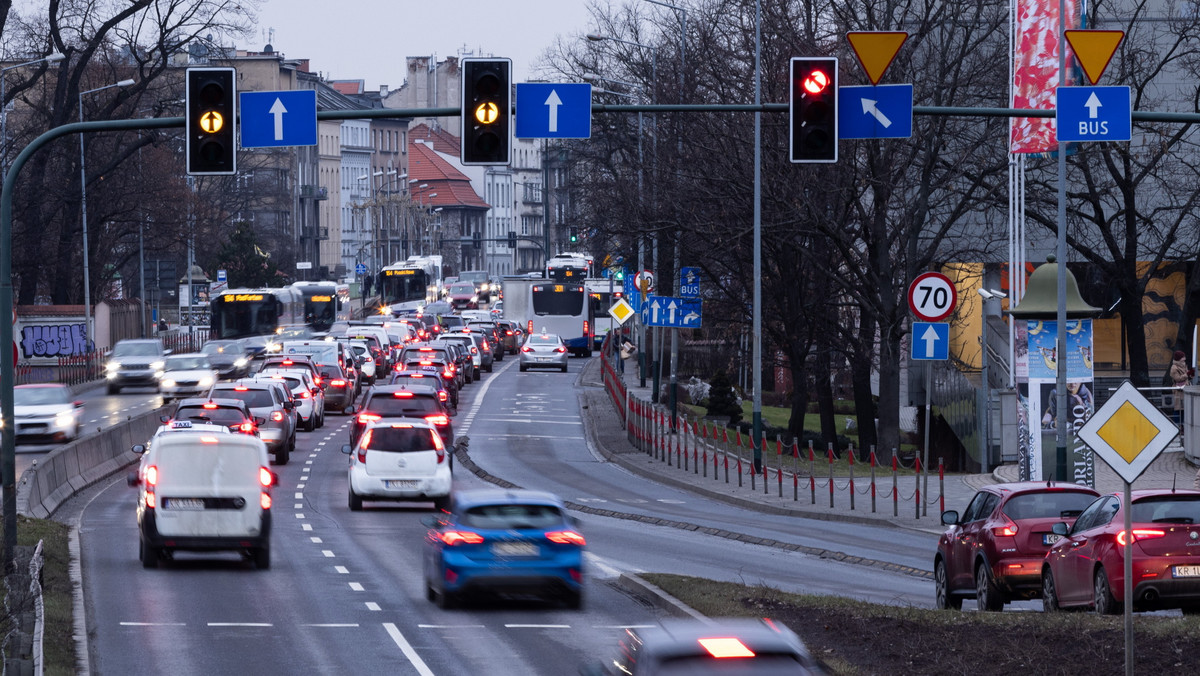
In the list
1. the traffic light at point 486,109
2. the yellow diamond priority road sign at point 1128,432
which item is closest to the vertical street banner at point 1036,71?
the traffic light at point 486,109

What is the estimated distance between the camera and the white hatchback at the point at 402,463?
2931 centimetres

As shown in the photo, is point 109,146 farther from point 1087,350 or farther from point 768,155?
point 1087,350

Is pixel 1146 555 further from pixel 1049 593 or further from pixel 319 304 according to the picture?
pixel 319 304

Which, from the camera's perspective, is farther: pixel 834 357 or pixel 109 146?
pixel 109 146

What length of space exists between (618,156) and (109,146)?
22758 millimetres

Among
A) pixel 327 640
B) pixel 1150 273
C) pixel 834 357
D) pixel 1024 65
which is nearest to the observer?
pixel 327 640

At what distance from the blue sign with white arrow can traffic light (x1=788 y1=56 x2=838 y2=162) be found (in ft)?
18.3

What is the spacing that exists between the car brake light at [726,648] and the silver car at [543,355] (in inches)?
2714

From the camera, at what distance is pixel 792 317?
44875 millimetres

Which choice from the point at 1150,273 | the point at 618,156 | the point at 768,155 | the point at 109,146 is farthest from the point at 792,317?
the point at 109,146

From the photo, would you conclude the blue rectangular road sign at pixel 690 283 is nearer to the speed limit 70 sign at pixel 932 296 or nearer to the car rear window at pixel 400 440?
the car rear window at pixel 400 440

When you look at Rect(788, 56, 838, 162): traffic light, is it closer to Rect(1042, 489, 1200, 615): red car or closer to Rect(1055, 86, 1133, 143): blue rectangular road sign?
Rect(1055, 86, 1133, 143): blue rectangular road sign

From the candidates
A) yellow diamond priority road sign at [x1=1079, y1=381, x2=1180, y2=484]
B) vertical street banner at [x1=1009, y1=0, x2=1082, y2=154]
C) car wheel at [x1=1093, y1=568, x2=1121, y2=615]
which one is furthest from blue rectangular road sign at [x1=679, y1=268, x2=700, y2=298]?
yellow diamond priority road sign at [x1=1079, y1=381, x2=1180, y2=484]

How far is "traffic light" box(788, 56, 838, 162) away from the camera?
18875 millimetres
